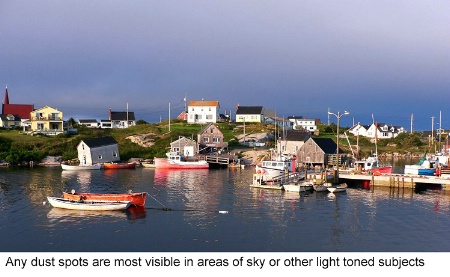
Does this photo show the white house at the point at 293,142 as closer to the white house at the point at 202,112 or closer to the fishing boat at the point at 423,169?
the fishing boat at the point at 423,169

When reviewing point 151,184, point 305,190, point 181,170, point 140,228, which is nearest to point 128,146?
point 181,170

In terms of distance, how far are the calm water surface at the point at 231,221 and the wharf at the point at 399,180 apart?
70.1 inches

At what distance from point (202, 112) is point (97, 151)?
45499 mm

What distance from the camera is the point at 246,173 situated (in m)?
73.7

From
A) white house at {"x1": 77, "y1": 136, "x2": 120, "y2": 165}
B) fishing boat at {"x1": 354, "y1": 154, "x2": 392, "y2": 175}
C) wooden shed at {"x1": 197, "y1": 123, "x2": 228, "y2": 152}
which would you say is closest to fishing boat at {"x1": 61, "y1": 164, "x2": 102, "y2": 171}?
white house at {"x1": 77, "y1": 136, "x2": 120, "y2": 165}

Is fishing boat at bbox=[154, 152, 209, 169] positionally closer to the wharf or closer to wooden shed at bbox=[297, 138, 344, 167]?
wooden shed at bbox=[297, 138, 344, 167]

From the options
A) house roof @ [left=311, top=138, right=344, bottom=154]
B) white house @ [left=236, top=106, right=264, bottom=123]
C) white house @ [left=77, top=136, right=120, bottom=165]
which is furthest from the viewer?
white house @ [left=236, top=106, right=264, bottom=123]

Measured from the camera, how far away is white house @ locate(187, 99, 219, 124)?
124438 millimetres

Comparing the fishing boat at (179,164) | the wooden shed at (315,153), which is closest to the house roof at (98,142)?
the fishing boat at (179,164)

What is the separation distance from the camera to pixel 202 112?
410ft

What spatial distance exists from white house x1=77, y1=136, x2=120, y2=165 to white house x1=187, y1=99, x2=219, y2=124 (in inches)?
1511

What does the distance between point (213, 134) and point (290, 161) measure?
35317mm

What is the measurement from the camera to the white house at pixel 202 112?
124 meters
